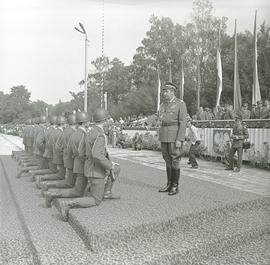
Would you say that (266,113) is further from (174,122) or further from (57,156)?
(57,156)

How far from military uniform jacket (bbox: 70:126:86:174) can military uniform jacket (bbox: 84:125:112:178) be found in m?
0.25

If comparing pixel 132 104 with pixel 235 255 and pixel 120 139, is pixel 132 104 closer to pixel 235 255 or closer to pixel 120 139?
pixel 120 139

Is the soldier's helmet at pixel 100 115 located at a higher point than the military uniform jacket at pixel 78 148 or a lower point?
higher

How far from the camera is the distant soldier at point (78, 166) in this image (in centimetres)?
670

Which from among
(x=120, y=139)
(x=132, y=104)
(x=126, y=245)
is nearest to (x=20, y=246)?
(x=126, y=245)

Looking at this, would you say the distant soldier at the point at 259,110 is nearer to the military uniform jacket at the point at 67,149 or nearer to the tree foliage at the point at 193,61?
the tree foliage at the point at 193,61

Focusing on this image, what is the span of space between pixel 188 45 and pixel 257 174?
503 inches

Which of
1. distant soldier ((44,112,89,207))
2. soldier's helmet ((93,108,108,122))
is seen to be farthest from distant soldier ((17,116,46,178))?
soldier's helmet ((93,108,108,122))

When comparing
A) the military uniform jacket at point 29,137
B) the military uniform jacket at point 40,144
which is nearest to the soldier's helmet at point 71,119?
the military uniform jacket at point 40,144

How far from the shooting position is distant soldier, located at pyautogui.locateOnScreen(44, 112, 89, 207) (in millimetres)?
6703

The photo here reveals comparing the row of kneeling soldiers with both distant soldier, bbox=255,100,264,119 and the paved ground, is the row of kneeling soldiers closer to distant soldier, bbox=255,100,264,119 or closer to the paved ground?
the paved ground

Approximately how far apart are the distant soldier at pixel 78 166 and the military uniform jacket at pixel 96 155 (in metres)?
0.32

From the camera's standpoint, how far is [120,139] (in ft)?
86.9

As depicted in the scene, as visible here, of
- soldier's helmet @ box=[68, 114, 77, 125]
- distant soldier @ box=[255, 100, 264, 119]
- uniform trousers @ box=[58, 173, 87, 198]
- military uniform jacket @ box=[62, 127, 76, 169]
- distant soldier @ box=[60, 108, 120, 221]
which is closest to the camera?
distant soldier @ box=[60, 108, 120, 221]
